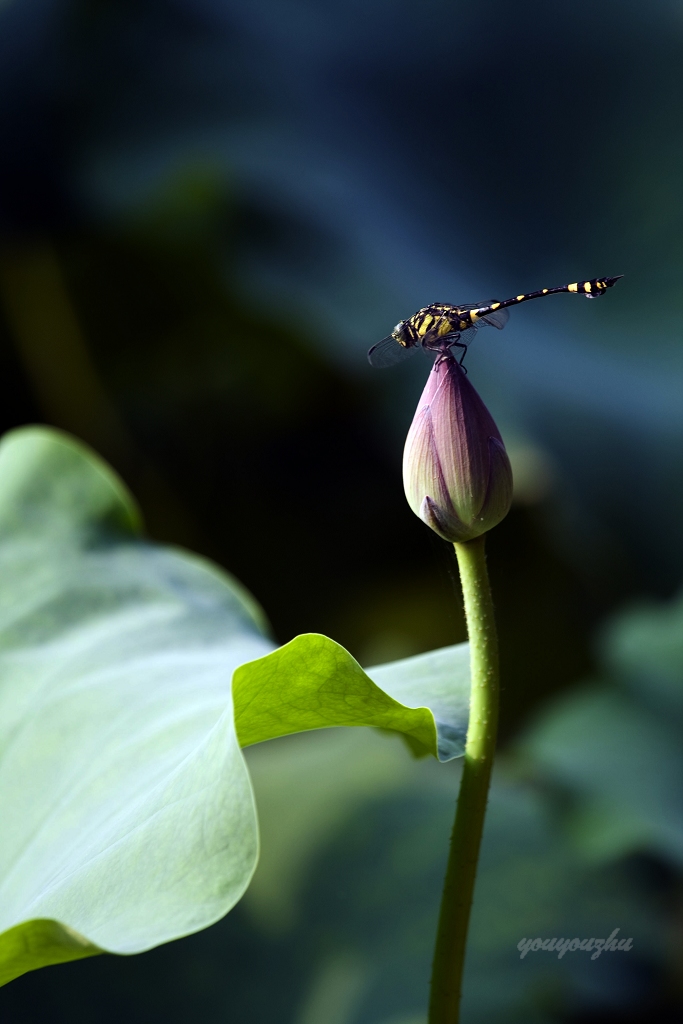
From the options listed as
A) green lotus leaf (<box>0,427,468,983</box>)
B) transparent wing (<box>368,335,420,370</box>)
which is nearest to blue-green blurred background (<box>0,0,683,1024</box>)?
green lotus leaf (<box>0,427,468,983</box>)

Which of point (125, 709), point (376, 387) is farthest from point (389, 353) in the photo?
point (376, 387)

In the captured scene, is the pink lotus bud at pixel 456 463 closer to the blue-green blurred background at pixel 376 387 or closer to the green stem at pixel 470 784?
the green stem at pixel 470 784

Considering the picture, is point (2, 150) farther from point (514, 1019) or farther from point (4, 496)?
point (514, 1019)

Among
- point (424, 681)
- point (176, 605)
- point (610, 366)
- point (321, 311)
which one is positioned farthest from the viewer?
point (321, 311)

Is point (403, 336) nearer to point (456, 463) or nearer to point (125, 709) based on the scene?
point (456, 463)

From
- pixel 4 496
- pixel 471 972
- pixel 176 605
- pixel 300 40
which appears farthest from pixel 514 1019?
pixel 300 40

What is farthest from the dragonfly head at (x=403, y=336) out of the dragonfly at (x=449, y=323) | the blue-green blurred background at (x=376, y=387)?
the blue-green blurred background at (x=376, y=387)
